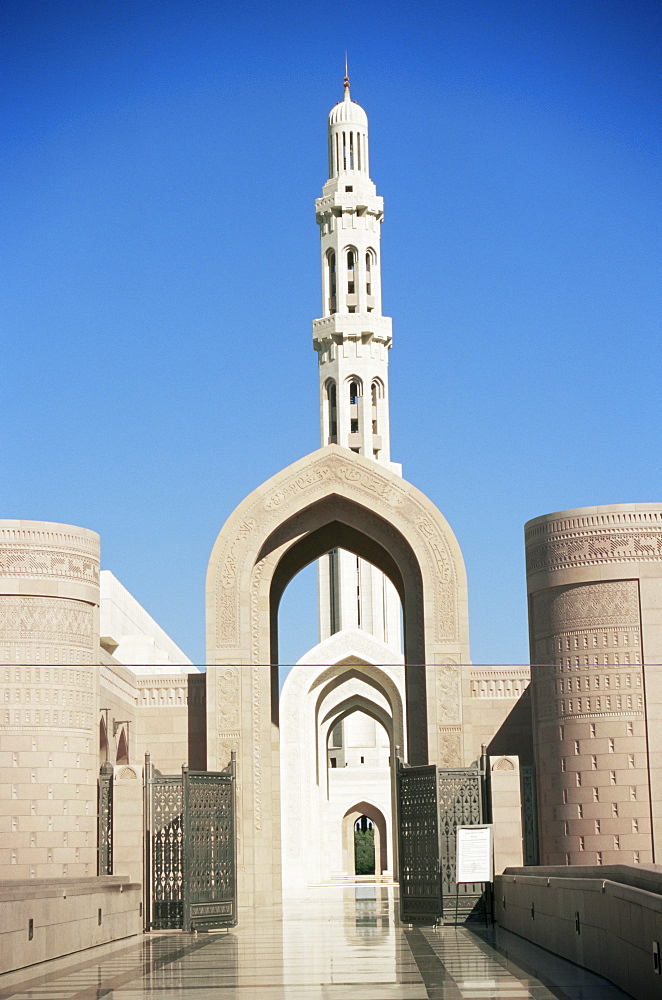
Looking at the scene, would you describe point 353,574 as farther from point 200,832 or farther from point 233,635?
point 200,832

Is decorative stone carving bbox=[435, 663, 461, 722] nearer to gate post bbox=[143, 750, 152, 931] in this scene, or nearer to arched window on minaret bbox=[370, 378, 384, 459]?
gate post bbox=[143, 750, 152, 931]

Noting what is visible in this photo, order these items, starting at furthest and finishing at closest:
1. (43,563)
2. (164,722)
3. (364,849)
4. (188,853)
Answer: (364,849), (164,722), (43,563), (188,853)

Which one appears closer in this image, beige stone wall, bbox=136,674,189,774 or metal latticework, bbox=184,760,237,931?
metal latticework, bbox=184,760,237,931

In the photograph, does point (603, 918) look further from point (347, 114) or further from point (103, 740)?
point (347, 114)

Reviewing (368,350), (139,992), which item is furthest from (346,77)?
(139,992)

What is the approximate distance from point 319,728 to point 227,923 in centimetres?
1999

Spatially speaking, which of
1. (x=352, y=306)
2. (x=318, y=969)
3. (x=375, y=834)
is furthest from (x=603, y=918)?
(x=375, y=834)

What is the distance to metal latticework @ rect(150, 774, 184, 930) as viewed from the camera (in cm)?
1472

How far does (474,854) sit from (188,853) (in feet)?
9.96

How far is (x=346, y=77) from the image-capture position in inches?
1625

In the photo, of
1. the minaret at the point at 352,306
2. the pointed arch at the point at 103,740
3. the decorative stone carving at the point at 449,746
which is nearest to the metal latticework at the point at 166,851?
the pointed arch at the point at 103,740

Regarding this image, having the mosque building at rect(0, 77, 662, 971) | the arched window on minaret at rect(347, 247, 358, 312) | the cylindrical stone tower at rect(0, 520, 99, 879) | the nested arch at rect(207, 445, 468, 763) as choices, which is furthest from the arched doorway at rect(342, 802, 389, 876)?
the cylindrical stone tower at rect(0, 520, 99, 879)

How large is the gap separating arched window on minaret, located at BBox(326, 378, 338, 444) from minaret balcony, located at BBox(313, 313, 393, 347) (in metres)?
1.53

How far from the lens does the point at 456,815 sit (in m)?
15.1
